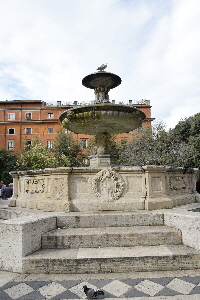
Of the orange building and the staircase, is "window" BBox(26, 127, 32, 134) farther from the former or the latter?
the staircase

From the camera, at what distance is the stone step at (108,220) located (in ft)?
16.3

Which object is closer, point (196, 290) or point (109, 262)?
point (196, 290)

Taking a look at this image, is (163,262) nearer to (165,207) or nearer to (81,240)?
(81,240)

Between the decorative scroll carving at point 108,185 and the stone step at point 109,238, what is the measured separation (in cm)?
145

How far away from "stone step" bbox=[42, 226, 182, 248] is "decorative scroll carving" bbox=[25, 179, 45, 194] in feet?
6.63

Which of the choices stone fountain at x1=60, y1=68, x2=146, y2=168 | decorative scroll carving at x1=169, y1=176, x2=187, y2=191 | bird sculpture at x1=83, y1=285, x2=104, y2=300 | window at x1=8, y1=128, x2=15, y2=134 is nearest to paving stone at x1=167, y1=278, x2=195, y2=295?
bird sculpture at x1=83, y1=285, x2=104, y2=300

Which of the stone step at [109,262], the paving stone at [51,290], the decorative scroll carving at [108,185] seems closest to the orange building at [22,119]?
the decorative scroll carving at [108,185]

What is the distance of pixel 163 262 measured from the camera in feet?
Result: 12.3

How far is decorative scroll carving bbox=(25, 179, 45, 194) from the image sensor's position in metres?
6.36

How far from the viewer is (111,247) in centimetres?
427

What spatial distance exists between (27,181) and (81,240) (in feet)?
10.2

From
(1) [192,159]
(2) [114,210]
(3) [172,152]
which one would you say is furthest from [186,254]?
(1) [192,159]

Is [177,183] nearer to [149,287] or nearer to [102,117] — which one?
[102,117]

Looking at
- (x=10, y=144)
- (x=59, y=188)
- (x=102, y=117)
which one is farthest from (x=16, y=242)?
(x=10, y=144)
